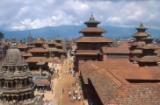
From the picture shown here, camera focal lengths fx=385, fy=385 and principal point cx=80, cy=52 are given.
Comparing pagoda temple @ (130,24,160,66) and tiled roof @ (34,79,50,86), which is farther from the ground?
pagoda temple @ (130,24,160,66)

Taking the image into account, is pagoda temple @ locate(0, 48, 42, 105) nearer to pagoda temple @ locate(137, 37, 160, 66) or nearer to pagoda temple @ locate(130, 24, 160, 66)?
pagoda temple @ locate(137, 37, 160, 66)

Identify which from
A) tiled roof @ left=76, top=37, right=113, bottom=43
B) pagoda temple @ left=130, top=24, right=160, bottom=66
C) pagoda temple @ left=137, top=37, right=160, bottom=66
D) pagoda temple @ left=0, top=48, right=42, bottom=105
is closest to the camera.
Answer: pagoda temple @ left=0, top=48, right=42, bottom=105

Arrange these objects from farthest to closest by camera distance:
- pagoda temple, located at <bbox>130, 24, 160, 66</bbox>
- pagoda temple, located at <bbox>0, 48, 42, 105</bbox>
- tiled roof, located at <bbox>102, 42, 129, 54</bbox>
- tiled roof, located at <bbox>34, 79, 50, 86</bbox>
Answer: tiled roof, located at <bbox>34, 79, 50, 86</bbox>, tiled roof, located at <bbox>102, 42, 129, 54</bbox>, pagoda temple, located at <bbox>130, 24, 160, 66</bbox>, pagoda temple, located at <bbox>0, 48, 42, 105</bbox>

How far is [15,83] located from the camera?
1602 inches

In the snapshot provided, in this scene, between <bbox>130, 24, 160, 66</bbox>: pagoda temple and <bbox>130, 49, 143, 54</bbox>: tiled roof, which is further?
<bbox>130, 49, 143, 54</bbox>: tiled roof

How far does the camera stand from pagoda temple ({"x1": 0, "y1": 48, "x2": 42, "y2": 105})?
132 feet

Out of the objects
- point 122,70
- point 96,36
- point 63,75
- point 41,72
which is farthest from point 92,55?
point 122,70

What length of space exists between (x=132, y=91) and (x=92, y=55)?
133 feet

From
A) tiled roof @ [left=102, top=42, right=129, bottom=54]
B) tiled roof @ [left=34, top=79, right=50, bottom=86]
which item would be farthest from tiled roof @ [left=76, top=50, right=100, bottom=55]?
tiled roof @ [left=34, top=79, right=50, bottom=86]

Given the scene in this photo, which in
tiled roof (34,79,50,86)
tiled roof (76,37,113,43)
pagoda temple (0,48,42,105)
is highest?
tiled roof (76,37,113,43)

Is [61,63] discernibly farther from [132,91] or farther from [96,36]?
[132,91]

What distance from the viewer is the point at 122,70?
36281mm

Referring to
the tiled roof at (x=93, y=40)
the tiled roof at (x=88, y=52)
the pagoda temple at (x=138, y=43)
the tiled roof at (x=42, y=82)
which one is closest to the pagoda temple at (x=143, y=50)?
the pagoda temple at (x=138, y=43)

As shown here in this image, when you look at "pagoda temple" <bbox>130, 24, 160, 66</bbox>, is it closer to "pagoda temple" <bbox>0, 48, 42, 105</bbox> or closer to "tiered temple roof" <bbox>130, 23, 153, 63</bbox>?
"tiered temple roof" <bbox>130, 23, 153, 63</bbox>
